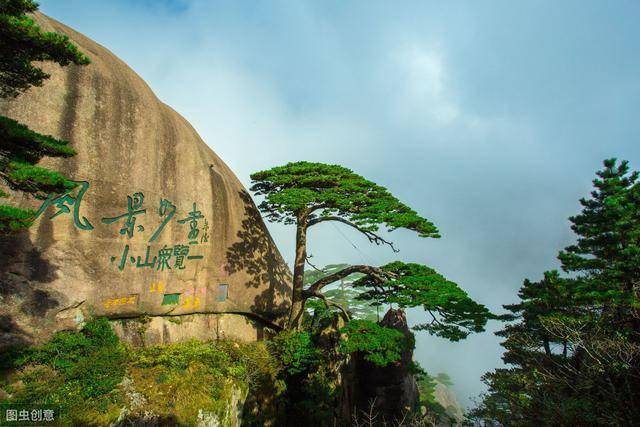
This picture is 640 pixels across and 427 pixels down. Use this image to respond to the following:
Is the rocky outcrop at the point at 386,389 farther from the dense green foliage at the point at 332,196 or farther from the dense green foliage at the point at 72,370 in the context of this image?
the dense green foliage at the point at 72,370

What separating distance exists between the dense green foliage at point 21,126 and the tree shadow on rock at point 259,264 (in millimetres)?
8150

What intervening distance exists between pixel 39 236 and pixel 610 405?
1653 cm

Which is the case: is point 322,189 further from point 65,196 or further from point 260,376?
point 65,196

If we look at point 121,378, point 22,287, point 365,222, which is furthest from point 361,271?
point 22,287

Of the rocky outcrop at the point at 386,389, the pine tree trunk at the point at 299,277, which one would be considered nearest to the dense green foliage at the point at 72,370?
the pine tree trunk at the point at 299,277

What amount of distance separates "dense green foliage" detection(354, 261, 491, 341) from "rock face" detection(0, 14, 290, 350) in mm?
5986

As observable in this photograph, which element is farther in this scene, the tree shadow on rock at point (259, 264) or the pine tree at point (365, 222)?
the tree shadow on rock at point (259, 264)

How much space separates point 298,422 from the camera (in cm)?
1168

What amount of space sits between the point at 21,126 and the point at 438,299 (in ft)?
Result: 32.4

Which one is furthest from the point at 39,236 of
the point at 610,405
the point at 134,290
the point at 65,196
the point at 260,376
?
the point at 610,405

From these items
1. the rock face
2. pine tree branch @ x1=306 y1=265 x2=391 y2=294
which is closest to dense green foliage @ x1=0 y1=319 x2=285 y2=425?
the rock face

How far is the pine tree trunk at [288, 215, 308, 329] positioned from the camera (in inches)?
496

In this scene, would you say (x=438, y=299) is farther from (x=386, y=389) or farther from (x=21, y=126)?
(x=21, y=126)

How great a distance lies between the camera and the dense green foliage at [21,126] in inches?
178
